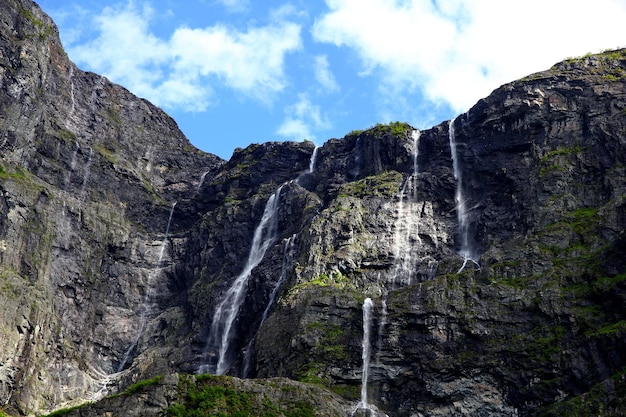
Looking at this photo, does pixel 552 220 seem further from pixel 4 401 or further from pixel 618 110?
pixel 4 401

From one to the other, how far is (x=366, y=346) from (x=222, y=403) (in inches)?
586

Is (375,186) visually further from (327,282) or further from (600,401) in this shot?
(600,401)

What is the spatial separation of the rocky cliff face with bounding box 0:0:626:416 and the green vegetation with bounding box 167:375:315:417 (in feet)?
0.70

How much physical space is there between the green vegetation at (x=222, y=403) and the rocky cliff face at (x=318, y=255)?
21 cm

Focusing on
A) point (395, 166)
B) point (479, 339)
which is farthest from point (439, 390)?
point (395, 166)

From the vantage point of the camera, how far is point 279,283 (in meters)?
74.2

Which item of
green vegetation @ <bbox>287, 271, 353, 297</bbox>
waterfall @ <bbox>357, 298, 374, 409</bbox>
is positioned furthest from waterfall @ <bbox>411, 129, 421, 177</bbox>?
waterfall @ <bbox>357, 298, 374, 409</bbox>

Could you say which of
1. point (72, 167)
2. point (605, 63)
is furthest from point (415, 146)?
point (72, 167)

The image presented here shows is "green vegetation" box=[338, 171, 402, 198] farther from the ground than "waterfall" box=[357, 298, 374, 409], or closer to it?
farther from the ground

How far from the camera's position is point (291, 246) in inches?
3073

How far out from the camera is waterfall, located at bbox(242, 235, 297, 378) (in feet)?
220

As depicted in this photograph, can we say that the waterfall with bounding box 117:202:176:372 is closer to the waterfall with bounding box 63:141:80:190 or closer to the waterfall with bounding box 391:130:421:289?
the waterfall with bounding box 63:141:80:190

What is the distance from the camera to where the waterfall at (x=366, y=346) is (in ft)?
186

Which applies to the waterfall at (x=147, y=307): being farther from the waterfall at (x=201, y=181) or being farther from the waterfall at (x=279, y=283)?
the waterfall at (x=279, y=283)
